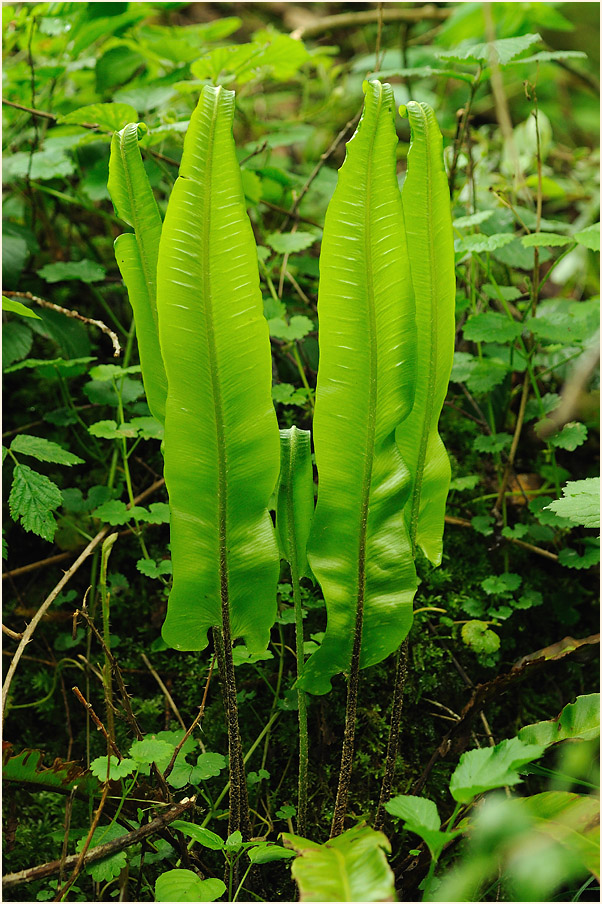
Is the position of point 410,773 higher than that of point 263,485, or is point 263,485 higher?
point 263,485

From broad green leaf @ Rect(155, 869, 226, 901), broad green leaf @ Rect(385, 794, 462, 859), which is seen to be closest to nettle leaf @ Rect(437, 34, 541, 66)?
broad green leaf @ Rect(385, 794, 462, 859)

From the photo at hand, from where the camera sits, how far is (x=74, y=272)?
151 centimetres

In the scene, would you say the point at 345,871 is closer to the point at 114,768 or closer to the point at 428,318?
the point at 114,768

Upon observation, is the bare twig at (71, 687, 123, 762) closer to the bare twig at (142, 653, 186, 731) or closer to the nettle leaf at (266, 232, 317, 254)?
the bare twig at (142, 653, 186, 731)

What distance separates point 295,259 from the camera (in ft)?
5.61

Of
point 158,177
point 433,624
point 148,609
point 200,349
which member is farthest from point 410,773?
point 158,177

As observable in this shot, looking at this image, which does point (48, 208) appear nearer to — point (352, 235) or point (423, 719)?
point (352, 235)

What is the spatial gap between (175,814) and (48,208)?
5.60 ft

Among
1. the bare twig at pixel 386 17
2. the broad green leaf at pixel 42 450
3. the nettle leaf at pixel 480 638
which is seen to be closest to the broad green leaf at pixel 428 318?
the nettle leaf at pixel 480 638

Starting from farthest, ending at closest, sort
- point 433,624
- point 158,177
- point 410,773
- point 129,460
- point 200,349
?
point 158,177
point 129,460
point 433,624
point 410,773
point 200,349

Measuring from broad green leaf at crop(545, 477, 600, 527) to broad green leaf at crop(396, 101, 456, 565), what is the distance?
0.18m

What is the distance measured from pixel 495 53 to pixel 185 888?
154 cm

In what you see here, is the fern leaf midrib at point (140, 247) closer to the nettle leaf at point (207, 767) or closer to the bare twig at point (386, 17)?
the nettle leaf at point (207, 767)

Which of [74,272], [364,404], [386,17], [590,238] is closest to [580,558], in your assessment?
[590,238]
